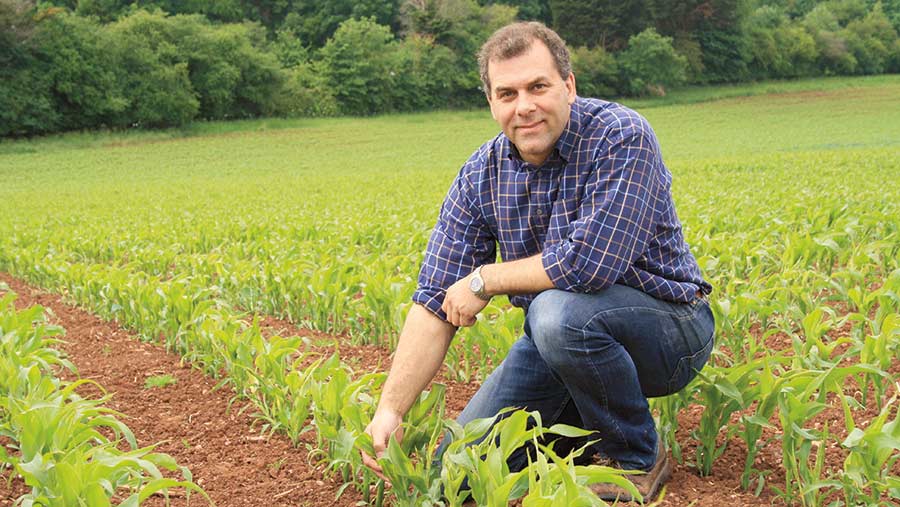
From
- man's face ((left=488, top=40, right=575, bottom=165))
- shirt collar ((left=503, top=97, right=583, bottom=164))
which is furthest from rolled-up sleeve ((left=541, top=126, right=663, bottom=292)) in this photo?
man's face ((left=488, top=40, right=575, bottom=165))

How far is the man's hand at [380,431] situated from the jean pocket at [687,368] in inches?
40.0

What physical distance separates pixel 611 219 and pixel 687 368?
661 mm

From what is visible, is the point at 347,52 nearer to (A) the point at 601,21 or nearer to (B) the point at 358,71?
(B) the point at 358,71

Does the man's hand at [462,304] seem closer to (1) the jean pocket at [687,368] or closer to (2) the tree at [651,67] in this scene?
(1) the jean pocket at [687,368]

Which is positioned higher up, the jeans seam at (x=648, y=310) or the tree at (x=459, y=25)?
the tree at (x=459, y=25)

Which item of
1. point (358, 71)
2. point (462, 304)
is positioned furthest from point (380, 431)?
point (358, 71)

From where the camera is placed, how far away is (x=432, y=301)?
3.28 m

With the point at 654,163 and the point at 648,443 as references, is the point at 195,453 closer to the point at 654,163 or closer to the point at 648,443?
the point at 648,443

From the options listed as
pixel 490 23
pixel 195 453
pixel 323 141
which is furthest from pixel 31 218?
pixel 490 23

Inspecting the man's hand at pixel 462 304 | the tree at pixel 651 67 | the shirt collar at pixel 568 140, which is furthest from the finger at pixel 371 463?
the tree at pixel 651 67

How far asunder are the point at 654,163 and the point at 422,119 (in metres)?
50.9

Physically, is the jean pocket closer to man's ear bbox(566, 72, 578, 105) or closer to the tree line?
man's ear bbox(566, 72, 578, 105)

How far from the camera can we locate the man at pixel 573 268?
120 inches

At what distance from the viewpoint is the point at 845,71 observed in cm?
7612
